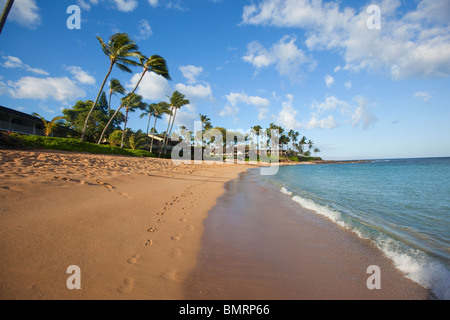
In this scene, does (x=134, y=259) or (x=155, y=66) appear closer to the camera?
(x=134, y=259)

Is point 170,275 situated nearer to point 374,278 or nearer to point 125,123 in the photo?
point 374,278

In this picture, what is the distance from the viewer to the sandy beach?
204cm

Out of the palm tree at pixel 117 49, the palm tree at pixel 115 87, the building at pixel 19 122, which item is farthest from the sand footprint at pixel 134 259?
the palm tree at pixel 115 87

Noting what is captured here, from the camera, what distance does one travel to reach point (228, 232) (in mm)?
4055

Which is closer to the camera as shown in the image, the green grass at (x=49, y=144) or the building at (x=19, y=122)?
the green grass at (x=49, y=144)

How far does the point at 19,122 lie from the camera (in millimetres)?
23047

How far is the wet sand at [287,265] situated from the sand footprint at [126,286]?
627mm

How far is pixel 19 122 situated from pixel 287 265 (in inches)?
1361

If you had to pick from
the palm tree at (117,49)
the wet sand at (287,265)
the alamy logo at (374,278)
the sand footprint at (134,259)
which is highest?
the palm tree at (117,49)

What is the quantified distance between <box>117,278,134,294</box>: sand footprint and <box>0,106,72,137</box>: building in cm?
2838

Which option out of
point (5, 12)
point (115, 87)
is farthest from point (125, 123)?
point (5, 12)

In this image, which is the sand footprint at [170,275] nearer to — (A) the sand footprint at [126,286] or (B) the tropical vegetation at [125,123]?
(A) the sand footprint at [126,286]

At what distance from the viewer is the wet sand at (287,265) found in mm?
2242
